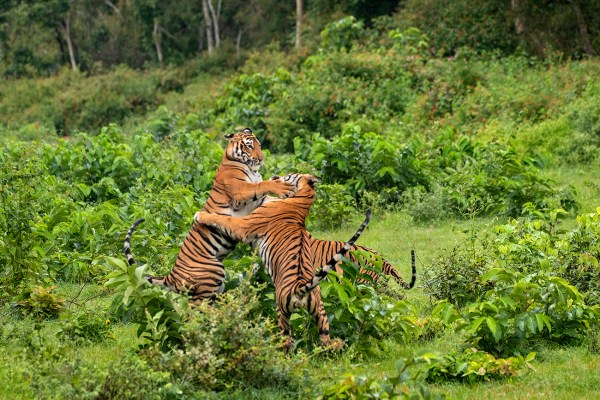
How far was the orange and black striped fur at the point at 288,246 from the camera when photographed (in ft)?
23.1

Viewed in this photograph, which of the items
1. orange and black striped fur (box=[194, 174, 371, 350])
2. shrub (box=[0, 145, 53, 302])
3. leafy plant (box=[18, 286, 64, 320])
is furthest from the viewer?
shrub (box=[0, 145, 53, 302])

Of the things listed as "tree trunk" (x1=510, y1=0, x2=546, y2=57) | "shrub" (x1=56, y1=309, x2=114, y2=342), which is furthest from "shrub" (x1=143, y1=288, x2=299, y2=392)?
"tree trunk" (x1=510, y1=0, x2=546, y2=57)

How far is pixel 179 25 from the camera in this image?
146 ft

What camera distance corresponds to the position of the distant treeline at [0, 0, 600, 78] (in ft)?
92.2

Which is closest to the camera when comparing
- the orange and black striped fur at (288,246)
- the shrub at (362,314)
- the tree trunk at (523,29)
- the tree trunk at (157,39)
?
the orange and black striped fur at (288,246)

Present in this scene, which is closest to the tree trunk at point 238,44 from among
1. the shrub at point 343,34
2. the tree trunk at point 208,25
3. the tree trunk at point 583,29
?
the tree trunk at point 208,25

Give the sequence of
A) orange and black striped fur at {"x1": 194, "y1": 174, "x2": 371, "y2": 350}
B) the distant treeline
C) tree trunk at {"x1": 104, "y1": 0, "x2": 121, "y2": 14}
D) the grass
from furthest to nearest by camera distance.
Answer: tree trunk at {"x1": 104, "y1": 0, "x2": 121, "y2": 14} → the distant treeline → orange and black striped fur at {"x1": 194, "y1": 174, "x2": 371, "y2": 350} → the grass

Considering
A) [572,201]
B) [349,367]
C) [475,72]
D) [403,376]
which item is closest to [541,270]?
[349,367]

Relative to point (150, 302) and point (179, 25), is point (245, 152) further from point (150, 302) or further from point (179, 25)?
point (179, 25)

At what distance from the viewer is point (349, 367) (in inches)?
266

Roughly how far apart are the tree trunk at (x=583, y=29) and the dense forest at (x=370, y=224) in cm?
6

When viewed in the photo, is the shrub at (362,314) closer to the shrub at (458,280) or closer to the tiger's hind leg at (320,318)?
the tiger's hind leg at (320,318)

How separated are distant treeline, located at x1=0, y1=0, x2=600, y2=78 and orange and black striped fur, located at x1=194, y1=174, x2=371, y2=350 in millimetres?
19812

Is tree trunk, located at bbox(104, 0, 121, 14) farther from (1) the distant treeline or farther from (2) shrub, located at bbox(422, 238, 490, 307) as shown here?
(2) shrub, located at bbox(422, 238, 490, 307)
